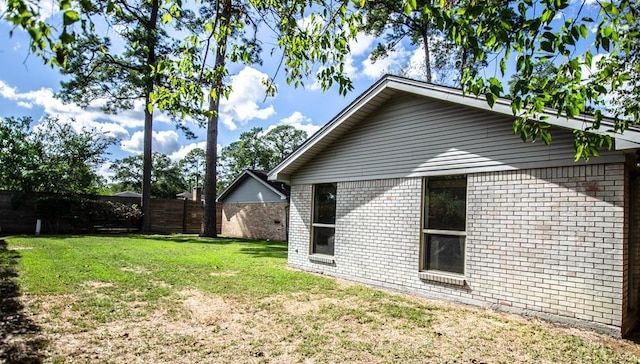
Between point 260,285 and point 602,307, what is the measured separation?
5727mm

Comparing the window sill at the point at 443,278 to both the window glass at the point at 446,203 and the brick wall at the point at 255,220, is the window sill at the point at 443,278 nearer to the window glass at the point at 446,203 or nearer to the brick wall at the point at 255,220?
the window glass at the point at 446,203

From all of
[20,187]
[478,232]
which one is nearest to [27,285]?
[478,232]

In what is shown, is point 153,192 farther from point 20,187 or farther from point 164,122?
point 20,187

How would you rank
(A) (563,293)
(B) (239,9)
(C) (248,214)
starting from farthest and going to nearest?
(C) (248,214) → (A) (563,293) → (B) (239,9)

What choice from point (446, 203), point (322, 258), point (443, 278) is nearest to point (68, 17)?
point (446, 203)

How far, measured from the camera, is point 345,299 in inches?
259

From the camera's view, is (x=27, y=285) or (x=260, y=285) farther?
(x=260, y=285)

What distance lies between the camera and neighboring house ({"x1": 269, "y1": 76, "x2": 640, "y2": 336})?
5.04 m

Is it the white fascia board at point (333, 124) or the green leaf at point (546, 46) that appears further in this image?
the white fascia board at point (333, 124)

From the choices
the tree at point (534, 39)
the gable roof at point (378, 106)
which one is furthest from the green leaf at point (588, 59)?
the gable roof at point (378, 106)

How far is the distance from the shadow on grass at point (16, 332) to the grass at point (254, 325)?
0.02m

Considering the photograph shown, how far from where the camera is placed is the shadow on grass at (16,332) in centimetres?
368

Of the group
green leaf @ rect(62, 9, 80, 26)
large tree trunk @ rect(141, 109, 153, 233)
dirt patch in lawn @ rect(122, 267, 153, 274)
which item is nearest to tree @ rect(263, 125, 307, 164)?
large tree trunk @ rect(141, 109, 153, 233)

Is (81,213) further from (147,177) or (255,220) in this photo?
(255,220)
